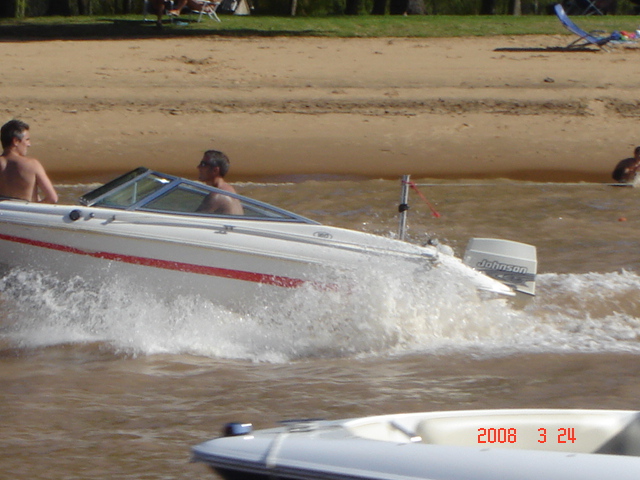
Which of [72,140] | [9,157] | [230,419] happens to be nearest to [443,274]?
[230,419]

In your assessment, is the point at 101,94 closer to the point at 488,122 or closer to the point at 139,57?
the point at 139,57

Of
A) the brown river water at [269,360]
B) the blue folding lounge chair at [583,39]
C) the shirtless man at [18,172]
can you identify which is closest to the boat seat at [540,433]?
the brown river water at [269,360]

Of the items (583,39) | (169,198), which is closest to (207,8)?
(583,39)

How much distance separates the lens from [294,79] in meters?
16.2

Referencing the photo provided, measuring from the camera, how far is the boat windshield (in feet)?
22.5

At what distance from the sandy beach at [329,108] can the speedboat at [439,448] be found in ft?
30.8

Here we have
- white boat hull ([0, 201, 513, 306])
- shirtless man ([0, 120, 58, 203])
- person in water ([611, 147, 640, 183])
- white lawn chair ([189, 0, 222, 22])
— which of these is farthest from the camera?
white lawn chair ([189, 0, 222, 22])

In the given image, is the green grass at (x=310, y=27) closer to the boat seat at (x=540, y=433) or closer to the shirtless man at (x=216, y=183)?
the shirtless man at (x=216, y=183)

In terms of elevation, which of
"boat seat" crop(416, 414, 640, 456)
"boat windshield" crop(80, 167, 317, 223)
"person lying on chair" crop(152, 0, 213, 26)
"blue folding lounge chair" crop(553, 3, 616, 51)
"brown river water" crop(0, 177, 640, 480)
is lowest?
"brown river water" crop(0, 177, 640, 480)

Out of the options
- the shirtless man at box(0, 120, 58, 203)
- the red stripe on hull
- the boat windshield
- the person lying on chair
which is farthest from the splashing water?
the person lying on chair

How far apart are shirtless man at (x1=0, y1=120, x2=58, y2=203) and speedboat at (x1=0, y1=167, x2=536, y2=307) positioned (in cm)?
42

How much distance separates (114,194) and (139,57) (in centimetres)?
1114

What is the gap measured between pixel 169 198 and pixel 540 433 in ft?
13.1

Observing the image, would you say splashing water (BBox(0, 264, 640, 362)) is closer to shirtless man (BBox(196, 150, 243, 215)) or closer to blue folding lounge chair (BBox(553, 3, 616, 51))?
shirtless man (BBox(196, 150, 243, 215))
